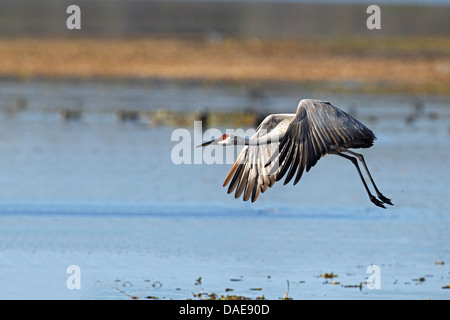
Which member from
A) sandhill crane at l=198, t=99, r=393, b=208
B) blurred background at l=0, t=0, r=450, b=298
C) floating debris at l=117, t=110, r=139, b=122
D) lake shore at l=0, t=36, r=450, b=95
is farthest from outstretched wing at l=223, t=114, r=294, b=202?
lake shore at l=0, t=36, r=450, b=95

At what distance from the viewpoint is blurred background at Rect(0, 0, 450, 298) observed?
14.7 metres

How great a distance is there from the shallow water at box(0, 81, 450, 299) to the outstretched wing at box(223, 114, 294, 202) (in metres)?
1.07

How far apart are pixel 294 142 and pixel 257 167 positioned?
1316 millimetres

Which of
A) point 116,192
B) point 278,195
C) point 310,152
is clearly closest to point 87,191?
point 116,192

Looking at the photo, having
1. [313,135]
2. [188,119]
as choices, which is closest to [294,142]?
[313,135]

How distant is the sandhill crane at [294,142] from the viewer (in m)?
8.59

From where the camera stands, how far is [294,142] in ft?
28.5

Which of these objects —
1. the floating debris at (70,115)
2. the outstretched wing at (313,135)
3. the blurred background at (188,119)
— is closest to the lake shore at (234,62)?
the blurred background at (188,119)

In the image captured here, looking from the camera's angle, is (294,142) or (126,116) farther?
(126,116)

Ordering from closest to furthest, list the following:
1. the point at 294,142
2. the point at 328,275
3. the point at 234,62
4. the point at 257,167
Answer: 1. the point at 294,142
2. the point at 257,167
3. the point at 328,275
4. the point at 234,62

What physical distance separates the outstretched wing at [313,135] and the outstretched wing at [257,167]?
70 centimetres

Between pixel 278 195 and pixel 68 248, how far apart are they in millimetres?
4961

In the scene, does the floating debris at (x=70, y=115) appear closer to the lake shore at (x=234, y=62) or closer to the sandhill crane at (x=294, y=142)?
the lake shore at (x=234, y=62)

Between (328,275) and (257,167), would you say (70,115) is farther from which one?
(257,167)
